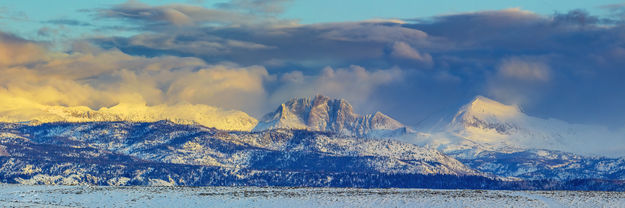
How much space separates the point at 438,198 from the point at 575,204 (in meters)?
25.2

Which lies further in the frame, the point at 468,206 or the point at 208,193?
the point at 208,193

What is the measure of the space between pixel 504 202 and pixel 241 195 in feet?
161

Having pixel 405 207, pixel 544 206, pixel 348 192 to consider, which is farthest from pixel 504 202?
pixel 348 192

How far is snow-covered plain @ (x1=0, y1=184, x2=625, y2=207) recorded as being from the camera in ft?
584

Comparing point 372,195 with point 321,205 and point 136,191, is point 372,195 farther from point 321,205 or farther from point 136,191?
point 136,191

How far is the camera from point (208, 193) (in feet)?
632

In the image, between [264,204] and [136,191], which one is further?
[136,191]

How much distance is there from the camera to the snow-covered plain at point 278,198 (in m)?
178

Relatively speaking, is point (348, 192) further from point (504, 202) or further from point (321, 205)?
point (504, 202)

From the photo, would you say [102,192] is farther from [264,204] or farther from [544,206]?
[544,206]

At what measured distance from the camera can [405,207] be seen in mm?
177875

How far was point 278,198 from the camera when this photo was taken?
18562 centimetres

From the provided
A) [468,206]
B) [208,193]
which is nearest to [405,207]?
[468,206]

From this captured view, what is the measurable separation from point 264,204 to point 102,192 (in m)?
33.7
